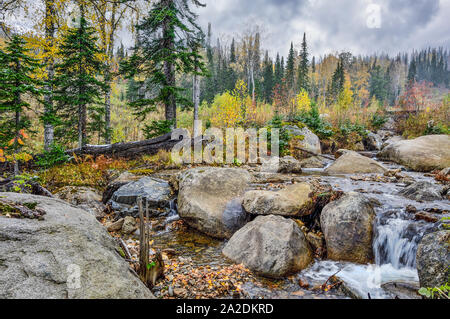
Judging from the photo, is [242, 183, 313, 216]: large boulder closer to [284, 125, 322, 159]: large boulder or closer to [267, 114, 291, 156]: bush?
[267, 114, 291, 156]: bush

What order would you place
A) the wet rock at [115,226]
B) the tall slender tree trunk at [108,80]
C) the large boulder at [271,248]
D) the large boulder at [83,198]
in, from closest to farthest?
the large boulder at [271,248]
the wet rock at [115,226]
the large boulder at [83,198]
the tall slender tree trunk at [108,80]

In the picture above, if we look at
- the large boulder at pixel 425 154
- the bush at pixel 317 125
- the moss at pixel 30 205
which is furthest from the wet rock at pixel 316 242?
the bush at pixel 317 125

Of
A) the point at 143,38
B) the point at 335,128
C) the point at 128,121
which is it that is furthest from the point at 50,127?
the point at 335,128

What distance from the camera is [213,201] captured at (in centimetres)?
491

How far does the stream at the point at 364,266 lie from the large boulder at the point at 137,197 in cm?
103

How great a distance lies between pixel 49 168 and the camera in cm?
705

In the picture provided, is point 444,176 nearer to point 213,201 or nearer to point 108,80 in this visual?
point 213,201

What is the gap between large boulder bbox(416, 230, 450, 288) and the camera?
100 inches

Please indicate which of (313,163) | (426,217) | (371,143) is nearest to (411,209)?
(426,217)

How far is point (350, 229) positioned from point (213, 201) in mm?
2683

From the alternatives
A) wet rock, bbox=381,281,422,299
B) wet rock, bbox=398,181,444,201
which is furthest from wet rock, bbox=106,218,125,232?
wet rock, bbox=398,181,444,201

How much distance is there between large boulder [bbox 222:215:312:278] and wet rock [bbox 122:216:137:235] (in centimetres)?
222

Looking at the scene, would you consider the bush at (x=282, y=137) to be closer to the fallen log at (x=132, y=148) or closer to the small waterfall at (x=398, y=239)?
the fallen log at (x=132, y=148)

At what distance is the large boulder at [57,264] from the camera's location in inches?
59.9
